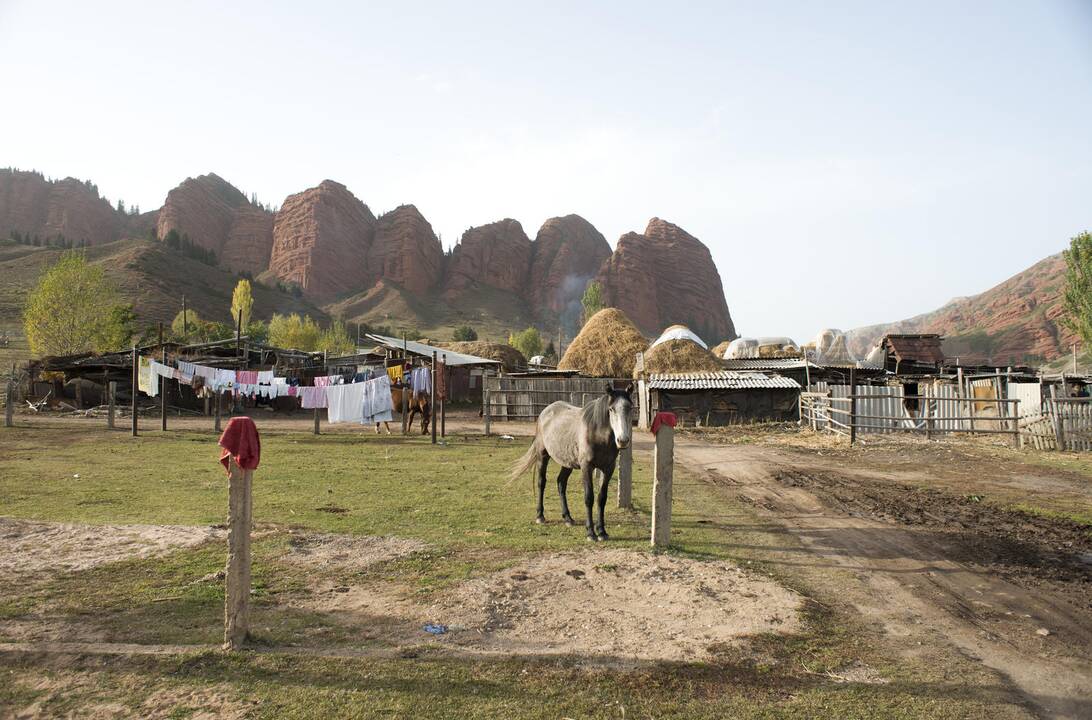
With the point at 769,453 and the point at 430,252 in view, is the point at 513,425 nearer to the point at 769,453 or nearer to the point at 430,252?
the point at 769,453

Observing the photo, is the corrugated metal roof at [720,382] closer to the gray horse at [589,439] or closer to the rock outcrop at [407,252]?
the gray horse at [589,439]

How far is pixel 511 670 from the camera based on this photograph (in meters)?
4.09

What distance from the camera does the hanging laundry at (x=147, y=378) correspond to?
2160cm

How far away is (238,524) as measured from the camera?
4.38m

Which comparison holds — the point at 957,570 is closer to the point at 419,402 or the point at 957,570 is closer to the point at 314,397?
the point at 419,402

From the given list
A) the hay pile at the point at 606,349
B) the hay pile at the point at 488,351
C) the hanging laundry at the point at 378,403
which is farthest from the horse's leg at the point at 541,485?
the hay pile at the point at 488,351

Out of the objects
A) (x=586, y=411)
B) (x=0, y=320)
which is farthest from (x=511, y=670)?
(x=0, y=320)

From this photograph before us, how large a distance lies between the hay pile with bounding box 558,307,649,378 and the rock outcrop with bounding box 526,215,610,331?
90865mm

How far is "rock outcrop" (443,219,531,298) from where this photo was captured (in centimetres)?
13675

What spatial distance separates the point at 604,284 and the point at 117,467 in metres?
129

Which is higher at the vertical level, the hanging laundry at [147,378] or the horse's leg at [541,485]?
the hanging laundry at [147,378]

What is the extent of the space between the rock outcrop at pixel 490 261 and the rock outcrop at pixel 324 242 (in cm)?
2033

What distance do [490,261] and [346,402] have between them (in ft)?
408

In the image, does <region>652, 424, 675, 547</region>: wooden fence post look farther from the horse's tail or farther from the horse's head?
the horse's tail
